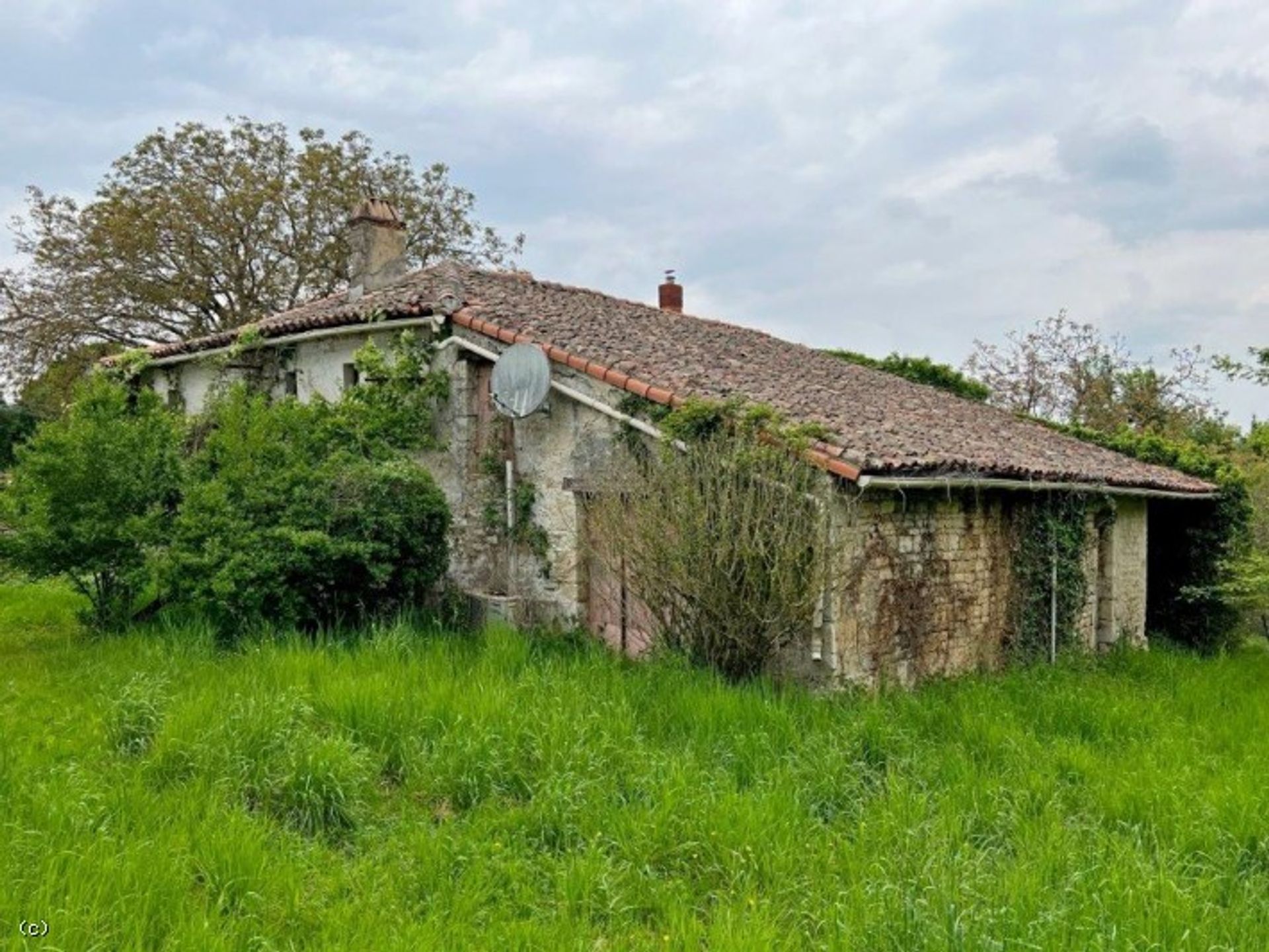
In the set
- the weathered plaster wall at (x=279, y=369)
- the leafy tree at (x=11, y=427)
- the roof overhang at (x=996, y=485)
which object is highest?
the weathered plaster wall at (x=279, y=369)

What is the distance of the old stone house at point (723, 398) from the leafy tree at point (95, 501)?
3.64 metres

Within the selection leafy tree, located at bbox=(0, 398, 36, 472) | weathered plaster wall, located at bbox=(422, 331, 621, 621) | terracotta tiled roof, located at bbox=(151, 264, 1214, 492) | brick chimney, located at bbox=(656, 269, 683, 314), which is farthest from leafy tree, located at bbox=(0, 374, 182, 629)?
leafy tree, located at bbox=(0, 398, 36, 472)

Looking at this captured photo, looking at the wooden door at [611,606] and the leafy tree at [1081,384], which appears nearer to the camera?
the wooden door at [611,606]

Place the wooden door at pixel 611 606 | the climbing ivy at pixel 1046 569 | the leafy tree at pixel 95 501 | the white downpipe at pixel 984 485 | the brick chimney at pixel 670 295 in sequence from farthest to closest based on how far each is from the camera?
the brick chimney at pixel 670 295
the climbing ivy at pixel 1046 569
the wooden door at pixel 611 606
the leafy tree at pixel 95 501
the white downpipe at pixel 984 485

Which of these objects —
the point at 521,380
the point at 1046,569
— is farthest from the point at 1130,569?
the point at 521,380

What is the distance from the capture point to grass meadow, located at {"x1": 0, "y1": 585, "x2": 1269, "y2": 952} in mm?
4547

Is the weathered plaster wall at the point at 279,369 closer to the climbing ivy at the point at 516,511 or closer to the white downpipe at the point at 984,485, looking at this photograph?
the climbing ivy at the point at 516,511

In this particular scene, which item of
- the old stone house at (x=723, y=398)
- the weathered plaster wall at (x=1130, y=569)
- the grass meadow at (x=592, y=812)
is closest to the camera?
the grass meadow at (x=592, y=812)

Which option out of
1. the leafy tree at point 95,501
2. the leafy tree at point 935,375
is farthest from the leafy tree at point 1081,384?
the leafy tree at point 95,501

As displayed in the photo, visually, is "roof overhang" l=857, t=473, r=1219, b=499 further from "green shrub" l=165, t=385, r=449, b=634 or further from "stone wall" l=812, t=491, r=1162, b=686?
"green shrub" l=165, t=385, r=449, b=634

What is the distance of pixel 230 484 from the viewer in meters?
10.3

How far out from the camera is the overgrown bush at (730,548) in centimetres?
862

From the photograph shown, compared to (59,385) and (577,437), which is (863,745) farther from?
(59,385)

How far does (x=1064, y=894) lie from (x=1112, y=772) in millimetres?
2382
